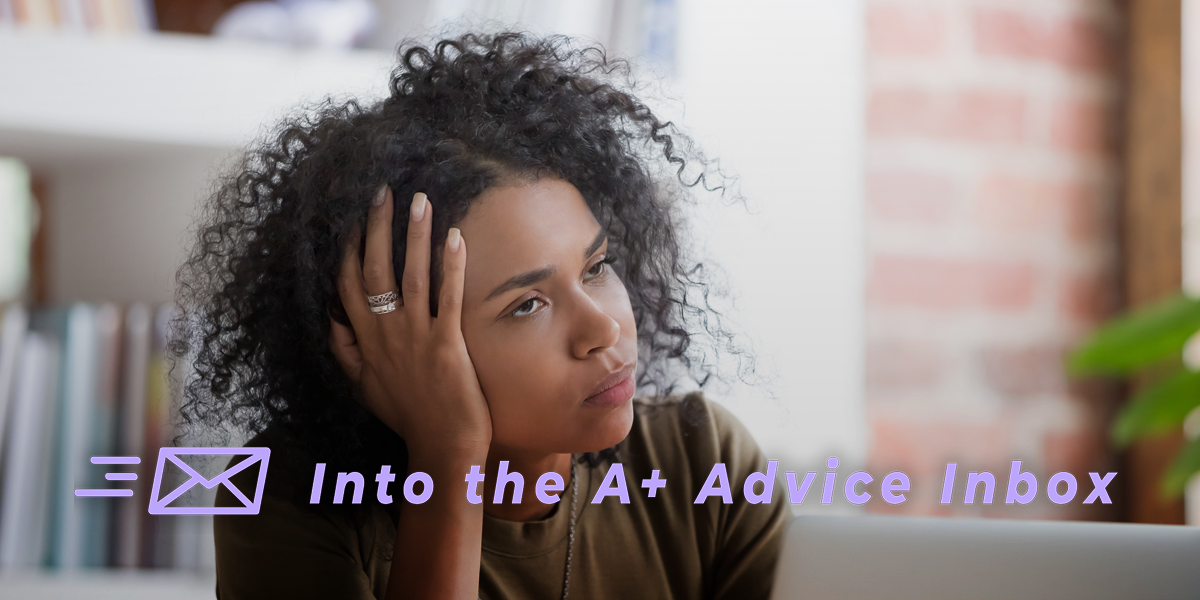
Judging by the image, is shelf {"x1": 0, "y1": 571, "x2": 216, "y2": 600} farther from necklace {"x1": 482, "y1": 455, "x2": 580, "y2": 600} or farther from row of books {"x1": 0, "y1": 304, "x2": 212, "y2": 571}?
necklace {"x1": 482, "y1": 455, "x2": 580, "y2": 600}

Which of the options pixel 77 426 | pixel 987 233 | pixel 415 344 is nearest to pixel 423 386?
pixel 415 344

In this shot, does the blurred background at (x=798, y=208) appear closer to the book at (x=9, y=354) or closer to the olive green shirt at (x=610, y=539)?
the book at (x=9, y=354)

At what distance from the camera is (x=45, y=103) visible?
0.96m

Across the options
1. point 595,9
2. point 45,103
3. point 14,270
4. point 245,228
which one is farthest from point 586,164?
point 14,270

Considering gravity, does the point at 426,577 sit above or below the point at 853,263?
below

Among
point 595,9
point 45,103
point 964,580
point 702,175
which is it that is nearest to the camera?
point 964,580

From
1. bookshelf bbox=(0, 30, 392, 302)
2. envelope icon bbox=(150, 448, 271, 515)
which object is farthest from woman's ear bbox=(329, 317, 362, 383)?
bookshelf bbox=(0, 30, 392, 302)

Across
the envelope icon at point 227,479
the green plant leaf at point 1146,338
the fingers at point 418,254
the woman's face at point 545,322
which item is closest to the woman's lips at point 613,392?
the woman's face at point 545,322

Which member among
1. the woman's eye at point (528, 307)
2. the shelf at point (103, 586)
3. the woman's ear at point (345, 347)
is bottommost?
the shelf at point (103, 586)

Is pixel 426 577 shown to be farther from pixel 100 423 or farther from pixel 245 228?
pixel 100 423

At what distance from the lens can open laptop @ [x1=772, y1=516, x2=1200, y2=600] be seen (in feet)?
1.59

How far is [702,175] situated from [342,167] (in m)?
0.25

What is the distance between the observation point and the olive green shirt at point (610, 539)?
609mm

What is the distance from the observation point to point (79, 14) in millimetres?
1009
